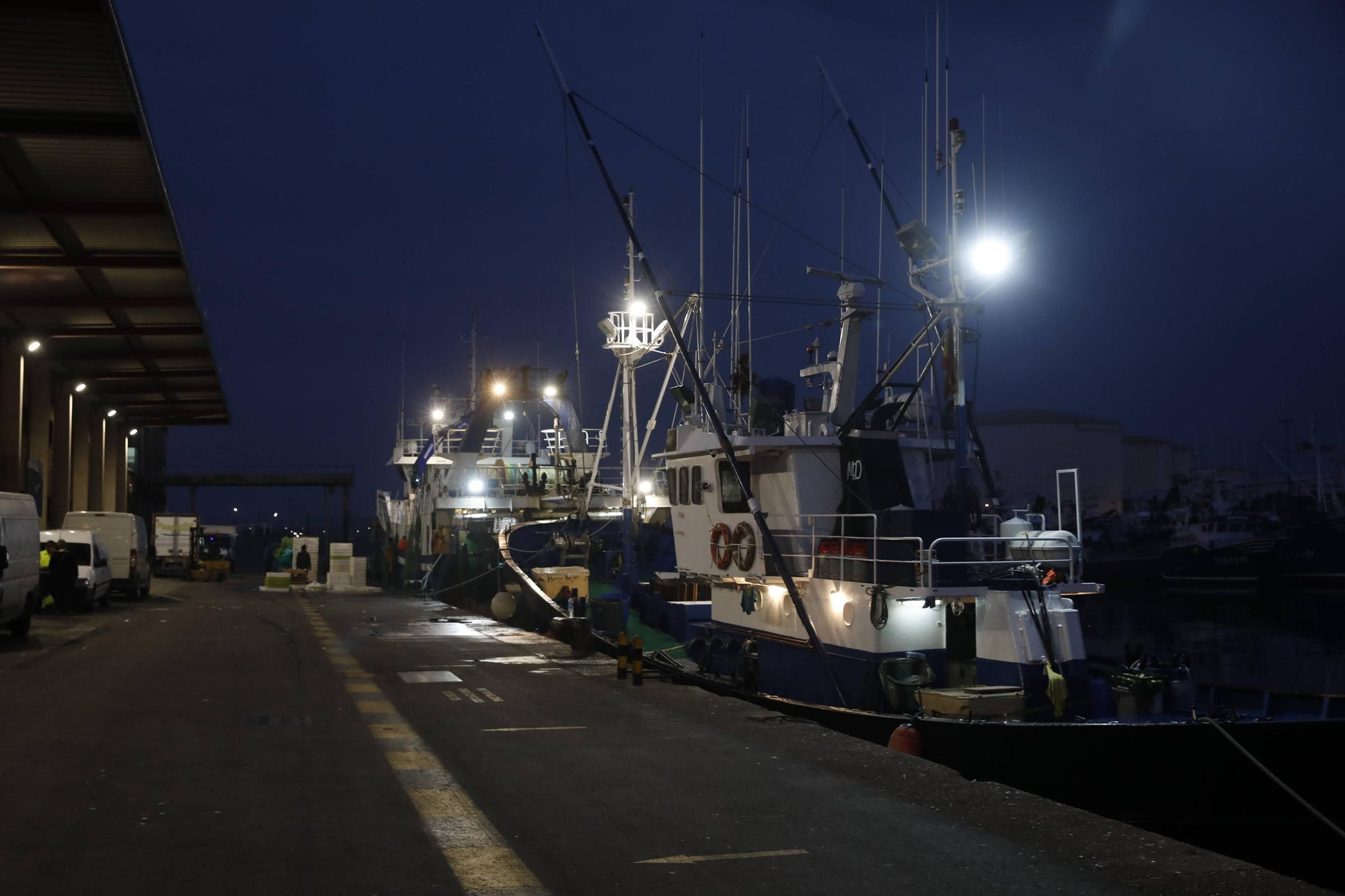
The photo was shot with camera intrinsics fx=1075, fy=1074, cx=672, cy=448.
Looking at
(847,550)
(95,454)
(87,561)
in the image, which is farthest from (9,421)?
(847,550)

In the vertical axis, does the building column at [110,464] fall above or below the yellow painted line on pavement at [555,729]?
above

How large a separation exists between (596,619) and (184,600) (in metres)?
19.6

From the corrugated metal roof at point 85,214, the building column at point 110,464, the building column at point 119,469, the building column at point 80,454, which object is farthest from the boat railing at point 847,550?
the building column at point 119,469

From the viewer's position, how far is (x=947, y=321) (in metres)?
15.5

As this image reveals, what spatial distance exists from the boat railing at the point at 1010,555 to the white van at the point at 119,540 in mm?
28210

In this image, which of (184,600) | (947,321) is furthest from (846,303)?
(184,600)

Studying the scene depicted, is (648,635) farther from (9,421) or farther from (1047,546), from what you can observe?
(9,421)

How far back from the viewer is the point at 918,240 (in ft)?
51.4

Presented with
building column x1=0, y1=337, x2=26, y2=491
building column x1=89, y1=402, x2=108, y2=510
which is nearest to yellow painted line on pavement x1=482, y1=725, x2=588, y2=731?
building column x1=0, y1=337, x2=26, y2=491

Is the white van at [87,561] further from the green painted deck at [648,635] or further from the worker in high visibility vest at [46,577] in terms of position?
the green painted deck at [648,635]

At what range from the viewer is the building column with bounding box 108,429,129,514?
52906 millimetres

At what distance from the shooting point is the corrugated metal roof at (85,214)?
17.0 meters

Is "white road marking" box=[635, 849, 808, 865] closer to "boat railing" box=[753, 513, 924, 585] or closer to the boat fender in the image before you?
the boat fender

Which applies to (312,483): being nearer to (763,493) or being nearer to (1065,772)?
(763,493)
